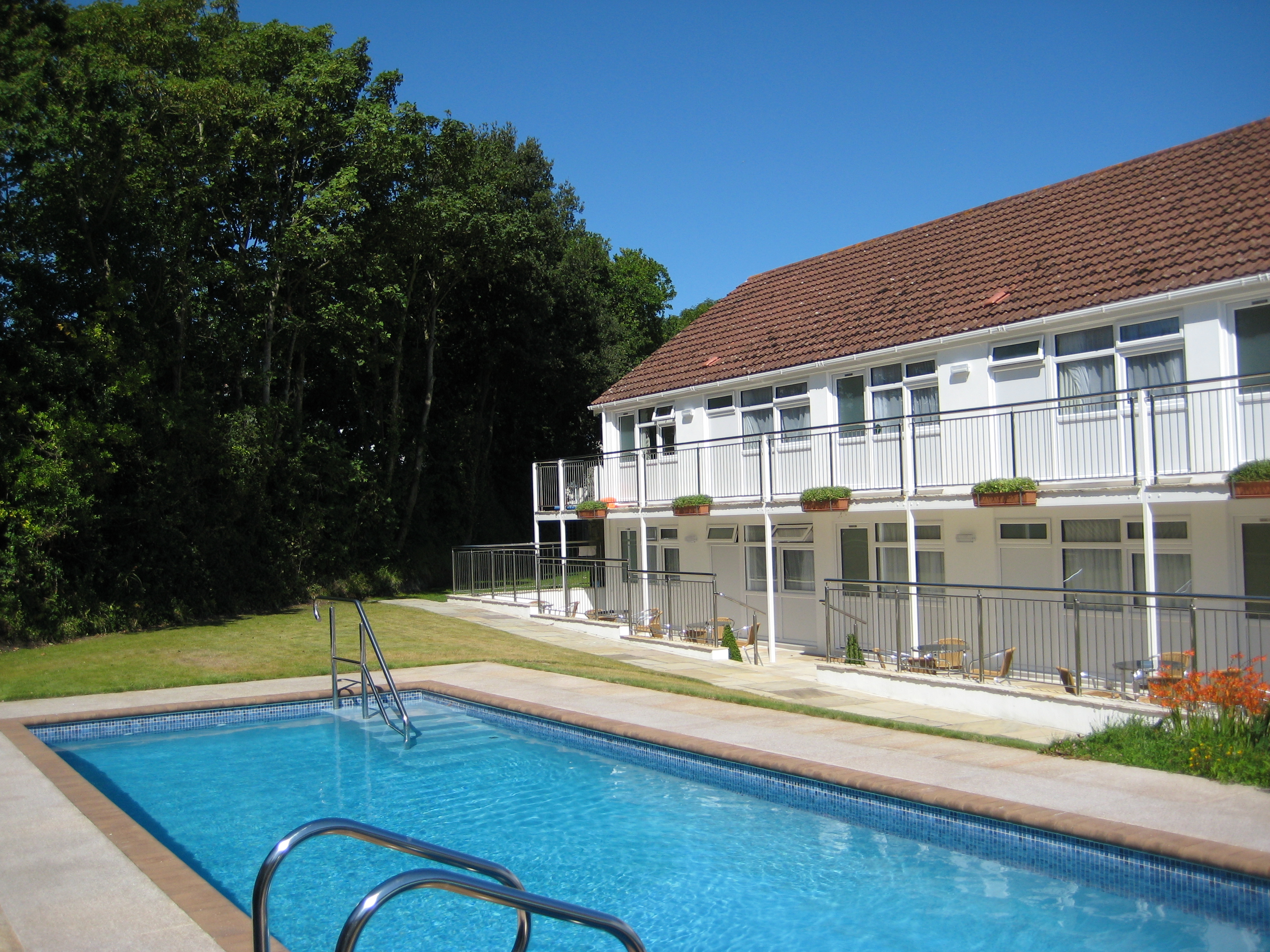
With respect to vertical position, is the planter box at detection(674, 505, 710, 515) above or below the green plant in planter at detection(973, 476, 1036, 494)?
below

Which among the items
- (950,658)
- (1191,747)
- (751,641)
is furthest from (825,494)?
(1191,747)

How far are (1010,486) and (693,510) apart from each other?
727 centimetres

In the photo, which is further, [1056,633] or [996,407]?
[1056,633]

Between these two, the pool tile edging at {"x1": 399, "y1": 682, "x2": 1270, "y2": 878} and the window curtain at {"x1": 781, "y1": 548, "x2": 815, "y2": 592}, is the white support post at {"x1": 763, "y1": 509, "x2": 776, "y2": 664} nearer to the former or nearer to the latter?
the window curtain at {"x1": 781, "y1": 548, "x2": 815, "y2": 592}

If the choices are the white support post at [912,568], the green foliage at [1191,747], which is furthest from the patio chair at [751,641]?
the green foliage at [1191,747]

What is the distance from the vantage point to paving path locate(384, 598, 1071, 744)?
11938 mm

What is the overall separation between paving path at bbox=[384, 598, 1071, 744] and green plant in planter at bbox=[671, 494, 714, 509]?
10.0 feet

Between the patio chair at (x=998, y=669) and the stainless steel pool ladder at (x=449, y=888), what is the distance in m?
10.6

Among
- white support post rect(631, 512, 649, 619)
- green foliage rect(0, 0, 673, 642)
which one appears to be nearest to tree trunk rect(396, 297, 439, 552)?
green foliage rect(0, 0, 673, 642)

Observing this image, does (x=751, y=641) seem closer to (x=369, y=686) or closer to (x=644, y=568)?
(x=644, y=568)

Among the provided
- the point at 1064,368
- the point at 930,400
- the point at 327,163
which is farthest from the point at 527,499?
the point at 1064,368

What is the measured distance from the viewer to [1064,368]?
15.5 metres

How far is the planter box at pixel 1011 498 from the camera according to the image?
46.7 ft

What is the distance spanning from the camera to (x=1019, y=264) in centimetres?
1742
